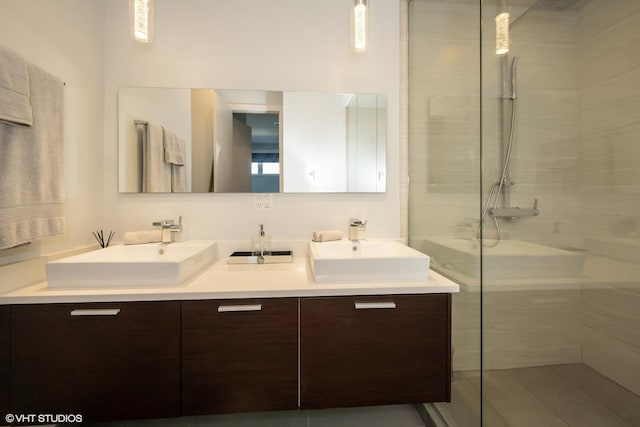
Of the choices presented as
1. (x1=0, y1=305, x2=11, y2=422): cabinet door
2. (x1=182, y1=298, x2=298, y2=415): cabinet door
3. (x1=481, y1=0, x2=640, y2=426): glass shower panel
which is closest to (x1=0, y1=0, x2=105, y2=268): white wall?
(x1=0, y1=305, x2=11, y2=422): cabinet door

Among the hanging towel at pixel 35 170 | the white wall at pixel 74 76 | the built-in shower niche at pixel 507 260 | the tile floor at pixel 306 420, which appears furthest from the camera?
the tile floor at pixel 306 420

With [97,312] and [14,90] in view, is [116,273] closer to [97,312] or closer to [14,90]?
[97,312]

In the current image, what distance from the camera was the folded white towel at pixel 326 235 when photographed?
62.6 inches

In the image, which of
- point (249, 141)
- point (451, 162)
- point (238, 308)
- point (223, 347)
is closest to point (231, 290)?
point (238, 308)

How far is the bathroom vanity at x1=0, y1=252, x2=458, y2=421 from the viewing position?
40.0 inches

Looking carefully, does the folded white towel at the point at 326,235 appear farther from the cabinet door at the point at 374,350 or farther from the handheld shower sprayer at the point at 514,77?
the handheld shower sprayer at the point at 514,77

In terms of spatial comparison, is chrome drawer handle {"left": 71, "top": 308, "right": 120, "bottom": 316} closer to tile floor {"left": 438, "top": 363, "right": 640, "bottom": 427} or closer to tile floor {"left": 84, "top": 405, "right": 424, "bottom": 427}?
tile floor {"left": 84, "top": 405, "right": 424, "bottom": 427}

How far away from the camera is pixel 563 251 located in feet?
3.04

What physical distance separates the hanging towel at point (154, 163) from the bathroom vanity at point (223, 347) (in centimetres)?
73

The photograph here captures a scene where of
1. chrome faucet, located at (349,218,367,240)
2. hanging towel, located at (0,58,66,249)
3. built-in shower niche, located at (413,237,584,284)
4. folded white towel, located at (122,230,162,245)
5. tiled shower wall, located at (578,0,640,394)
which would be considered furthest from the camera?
chrome faucet, located at (349,218,367,240)

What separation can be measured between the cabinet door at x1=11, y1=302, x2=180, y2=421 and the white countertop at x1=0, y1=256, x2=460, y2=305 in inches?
1.4

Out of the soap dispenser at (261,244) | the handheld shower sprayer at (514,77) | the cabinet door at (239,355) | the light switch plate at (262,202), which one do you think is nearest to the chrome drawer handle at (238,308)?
the cabinet door at (239,355)

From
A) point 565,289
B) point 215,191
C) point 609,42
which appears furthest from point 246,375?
point 609,42

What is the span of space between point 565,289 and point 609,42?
0.79 m
